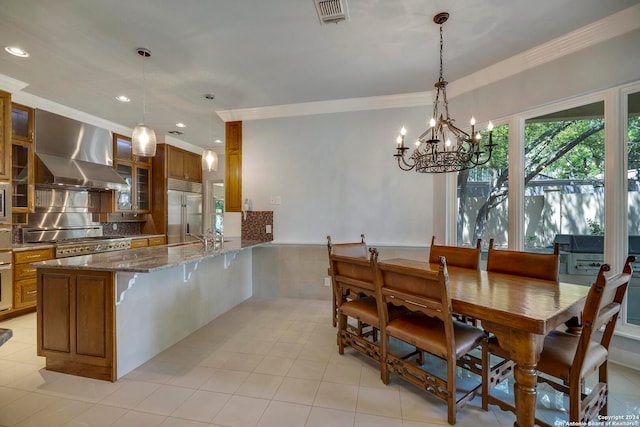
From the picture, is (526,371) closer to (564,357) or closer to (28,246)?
(564,357)

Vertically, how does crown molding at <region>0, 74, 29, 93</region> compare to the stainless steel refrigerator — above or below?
above

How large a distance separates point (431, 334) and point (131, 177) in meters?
5.50

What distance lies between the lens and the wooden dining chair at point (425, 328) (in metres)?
1.63

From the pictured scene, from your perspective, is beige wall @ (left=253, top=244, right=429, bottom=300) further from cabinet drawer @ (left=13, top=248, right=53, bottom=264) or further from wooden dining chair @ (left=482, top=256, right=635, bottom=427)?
cabinet drawer @ (left=13, top=248, right=53, bottom=264)

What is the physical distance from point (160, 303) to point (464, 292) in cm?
251

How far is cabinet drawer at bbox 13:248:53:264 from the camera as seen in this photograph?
3.27m

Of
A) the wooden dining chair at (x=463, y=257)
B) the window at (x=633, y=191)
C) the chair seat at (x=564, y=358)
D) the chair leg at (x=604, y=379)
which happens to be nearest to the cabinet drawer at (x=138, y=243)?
the wooden dining chair at (x=463, y=257)

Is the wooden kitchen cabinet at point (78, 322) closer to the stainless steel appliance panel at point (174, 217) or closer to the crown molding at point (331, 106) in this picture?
the crown molding at point (331, 106)

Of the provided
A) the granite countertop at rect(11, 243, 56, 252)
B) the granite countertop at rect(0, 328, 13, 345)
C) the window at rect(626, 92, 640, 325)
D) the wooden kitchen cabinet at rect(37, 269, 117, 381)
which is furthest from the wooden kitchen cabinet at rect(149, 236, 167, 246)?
the window at rect(626, 92, 640, 325)

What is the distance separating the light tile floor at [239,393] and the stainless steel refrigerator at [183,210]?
9.96 feet

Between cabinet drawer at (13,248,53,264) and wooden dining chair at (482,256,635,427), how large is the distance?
188 inches

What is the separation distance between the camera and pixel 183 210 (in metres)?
5.91

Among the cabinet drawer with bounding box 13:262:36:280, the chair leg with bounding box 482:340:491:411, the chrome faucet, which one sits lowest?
the chair leg with bounding box 482:340:491:411

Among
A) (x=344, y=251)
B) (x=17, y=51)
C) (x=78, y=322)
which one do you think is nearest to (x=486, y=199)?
(x=344, y=251)
